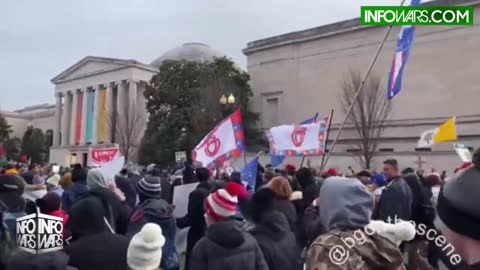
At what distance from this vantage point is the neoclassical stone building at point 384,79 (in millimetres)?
37281

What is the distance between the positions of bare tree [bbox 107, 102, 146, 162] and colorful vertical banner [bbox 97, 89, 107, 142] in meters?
1.61

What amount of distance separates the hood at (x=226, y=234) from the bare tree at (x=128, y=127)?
48428 millimetres

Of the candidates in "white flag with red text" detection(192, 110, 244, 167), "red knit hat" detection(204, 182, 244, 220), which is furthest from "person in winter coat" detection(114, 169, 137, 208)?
"red knit hat" detection(204, 182, 244, 220)

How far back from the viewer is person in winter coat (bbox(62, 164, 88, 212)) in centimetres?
731

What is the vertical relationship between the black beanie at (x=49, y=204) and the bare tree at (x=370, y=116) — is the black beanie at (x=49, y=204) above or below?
below

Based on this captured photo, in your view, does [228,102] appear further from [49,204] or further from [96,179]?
[49,204]

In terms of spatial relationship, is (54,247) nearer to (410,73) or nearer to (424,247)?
(424,247)

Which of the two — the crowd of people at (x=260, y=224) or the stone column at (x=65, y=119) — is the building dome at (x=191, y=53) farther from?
the crowd of people at (x=260, y=224)

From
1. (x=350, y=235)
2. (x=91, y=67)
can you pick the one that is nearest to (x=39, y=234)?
(x=350, y=235)

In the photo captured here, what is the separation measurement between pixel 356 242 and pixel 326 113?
42983 millimetres

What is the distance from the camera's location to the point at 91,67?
6231cm

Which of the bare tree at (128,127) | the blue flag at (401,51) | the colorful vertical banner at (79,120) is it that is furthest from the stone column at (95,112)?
the blue flag at (401,51)

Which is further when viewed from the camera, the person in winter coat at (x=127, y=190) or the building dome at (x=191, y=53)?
the building dome at (x=191, y=53)

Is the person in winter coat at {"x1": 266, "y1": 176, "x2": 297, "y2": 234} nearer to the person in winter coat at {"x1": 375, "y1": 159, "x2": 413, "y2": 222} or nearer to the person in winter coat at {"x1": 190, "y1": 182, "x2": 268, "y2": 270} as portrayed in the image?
the person in winter coat at {"x1": 375, "y1": 159, "x2": 413, "y2": 222}
